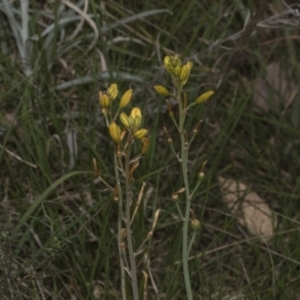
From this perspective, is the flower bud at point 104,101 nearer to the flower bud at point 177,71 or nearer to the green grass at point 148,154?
the flower bud at point 177,71

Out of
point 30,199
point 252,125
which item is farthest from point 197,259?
point 252,125

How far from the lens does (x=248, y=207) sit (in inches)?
124

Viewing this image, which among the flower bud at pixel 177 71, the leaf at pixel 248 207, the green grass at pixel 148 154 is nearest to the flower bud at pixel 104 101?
the flower bud at pixel 177 71

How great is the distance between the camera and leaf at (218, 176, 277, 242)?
9.93 feet

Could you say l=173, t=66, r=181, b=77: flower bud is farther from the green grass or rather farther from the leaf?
the leaf

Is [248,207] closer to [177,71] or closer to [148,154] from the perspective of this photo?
[148,154]

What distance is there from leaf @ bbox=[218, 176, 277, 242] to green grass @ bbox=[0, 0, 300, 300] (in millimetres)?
35

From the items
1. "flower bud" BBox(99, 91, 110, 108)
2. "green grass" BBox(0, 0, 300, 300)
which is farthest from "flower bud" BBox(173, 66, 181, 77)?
"green grass" BBox(0, 0, 300, 300)

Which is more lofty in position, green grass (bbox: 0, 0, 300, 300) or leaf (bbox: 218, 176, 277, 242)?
green grass (bbox: 0, 0, 300, 300)

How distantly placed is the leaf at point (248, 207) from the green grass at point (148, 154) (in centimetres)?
4

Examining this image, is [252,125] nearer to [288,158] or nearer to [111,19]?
[288,158]

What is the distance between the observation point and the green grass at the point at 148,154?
266 centimetres

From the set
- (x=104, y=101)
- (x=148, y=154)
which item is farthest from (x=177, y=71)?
(x=148, y=154)

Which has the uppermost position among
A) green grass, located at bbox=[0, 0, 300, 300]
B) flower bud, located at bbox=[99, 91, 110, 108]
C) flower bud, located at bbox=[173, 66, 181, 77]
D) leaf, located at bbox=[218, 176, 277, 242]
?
flower bud, located at bbox=[173, 66, 181, 77]
